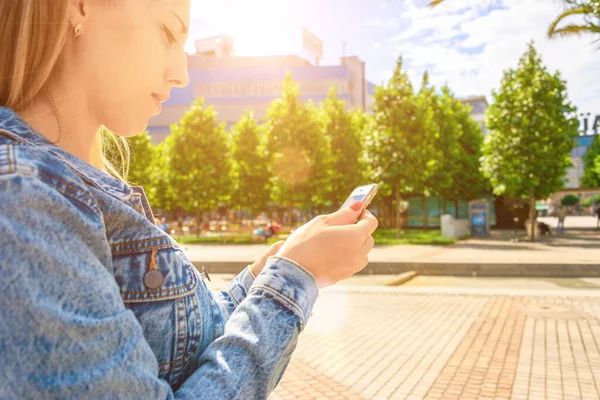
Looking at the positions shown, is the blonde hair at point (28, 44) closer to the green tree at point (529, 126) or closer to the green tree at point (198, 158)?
the green tree at point (529, 126)

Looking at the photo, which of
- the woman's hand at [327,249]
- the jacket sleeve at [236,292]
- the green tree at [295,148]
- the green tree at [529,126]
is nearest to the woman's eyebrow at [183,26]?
the woman's hand at [327,249]

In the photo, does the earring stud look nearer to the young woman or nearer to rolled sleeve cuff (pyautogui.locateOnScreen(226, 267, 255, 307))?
the young woman

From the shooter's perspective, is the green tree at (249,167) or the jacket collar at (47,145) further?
the green tree at (249,167)

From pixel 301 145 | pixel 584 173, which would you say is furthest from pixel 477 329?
pixel 584 173

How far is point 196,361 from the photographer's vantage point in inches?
31.8

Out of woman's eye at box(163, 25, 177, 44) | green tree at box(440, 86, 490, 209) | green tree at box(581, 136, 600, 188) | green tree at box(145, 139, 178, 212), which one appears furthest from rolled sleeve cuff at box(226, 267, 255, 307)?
green tree at box(581, 136, 600, 188)

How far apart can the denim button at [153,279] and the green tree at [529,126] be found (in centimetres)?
1390

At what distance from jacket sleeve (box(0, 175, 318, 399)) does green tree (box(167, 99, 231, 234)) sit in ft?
91.3

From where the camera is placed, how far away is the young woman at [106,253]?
22.3 inches

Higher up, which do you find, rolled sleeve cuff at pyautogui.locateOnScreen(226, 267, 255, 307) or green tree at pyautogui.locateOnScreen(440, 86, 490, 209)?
green tree at pyautogui.locateOnScreen(440, 86, 490, 209)

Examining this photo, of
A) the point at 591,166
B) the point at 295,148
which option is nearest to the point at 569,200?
the point at 591,166

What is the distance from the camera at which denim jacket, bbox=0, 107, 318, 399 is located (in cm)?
56

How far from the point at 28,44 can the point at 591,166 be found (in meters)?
44.8

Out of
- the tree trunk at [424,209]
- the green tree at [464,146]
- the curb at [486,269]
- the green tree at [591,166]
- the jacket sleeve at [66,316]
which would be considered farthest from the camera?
the green tree at [591,166]
